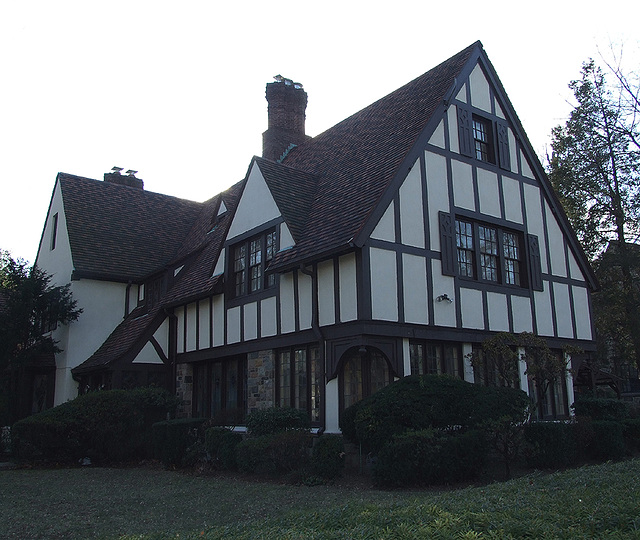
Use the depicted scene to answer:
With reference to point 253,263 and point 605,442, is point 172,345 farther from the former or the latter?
point 605,442

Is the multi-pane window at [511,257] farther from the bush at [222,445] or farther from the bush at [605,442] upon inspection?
the bush at [222,445]

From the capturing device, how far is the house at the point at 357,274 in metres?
13.0

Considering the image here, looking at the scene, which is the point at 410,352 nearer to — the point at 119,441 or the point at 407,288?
the point at 407,288

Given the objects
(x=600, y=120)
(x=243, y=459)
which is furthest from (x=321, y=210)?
(x=600, y=120)

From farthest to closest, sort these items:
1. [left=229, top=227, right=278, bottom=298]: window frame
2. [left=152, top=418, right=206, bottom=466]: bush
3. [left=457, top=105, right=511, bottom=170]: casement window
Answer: [left=457, top=105, right=511, bottom=170]: casement window
[left=229, top=227, right=278, bottom=298]: window frame
[left=152, top=418, right=206, bottom=466]: bush

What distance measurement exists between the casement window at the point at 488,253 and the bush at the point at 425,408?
342 centimetres

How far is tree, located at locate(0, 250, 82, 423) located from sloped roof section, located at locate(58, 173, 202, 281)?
4.30 feet

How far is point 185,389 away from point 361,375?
24.4 ft

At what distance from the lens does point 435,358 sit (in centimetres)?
1377

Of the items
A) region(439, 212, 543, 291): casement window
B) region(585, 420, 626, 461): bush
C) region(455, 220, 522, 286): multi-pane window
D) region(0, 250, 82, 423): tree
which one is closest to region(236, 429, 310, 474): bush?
region(439, 212, 543, 291): casement window

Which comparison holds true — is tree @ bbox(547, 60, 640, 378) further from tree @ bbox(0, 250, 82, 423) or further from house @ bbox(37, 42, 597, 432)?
tree @ bbox(0, 250, 82, 423)

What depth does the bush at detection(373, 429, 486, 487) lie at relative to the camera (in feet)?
32.6

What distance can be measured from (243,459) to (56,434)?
5.43m

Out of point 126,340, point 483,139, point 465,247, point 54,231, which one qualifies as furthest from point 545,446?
point 54,231
